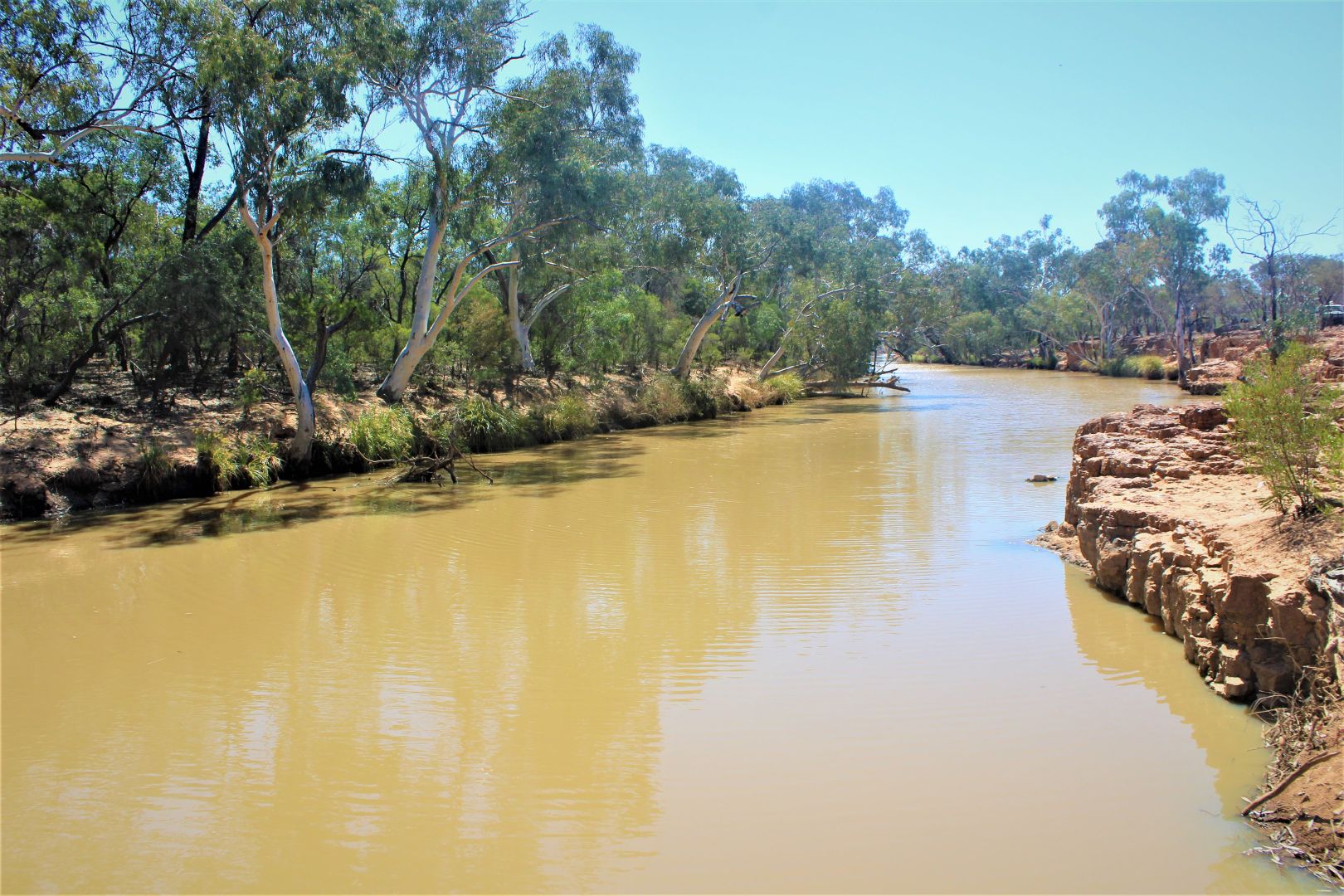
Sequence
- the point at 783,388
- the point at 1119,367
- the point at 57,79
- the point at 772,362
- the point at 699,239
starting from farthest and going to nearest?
the point at 1119,367
the point at 783,388
the point at 772,362
the point at 699,239
the point at 57,79

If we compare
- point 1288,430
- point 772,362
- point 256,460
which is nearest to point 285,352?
point 256,460

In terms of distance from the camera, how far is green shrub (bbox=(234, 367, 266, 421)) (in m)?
15.7

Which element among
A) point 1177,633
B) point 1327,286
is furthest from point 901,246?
point 1177,633

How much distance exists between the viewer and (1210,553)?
6.48 m

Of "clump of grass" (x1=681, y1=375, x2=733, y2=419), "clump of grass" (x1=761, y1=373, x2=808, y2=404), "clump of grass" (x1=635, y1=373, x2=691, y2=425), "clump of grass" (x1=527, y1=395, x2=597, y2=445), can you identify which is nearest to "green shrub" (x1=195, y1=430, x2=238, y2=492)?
"clump of grass" (x1=527, y1=395, x2=597, y2=445)

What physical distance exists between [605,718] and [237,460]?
11.3 metres

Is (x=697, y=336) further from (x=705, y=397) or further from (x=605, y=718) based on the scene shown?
(x=605, y=718)

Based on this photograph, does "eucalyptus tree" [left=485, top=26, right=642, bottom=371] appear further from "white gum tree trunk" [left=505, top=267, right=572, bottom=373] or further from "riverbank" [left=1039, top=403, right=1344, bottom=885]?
"riverbank" [left=1039, top=403, right=1344, bottom=885]

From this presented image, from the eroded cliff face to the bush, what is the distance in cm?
28

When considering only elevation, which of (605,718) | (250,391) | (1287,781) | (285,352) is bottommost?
(605,718)

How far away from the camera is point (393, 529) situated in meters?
12.0

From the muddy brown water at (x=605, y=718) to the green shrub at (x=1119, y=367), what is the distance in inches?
1538

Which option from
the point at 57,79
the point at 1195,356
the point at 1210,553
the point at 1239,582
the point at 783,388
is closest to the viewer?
the point at 1239,582

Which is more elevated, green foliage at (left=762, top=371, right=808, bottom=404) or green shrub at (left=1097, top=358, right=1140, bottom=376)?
green shrub at (left=1097, top=358, right=1140, bottom=376)
